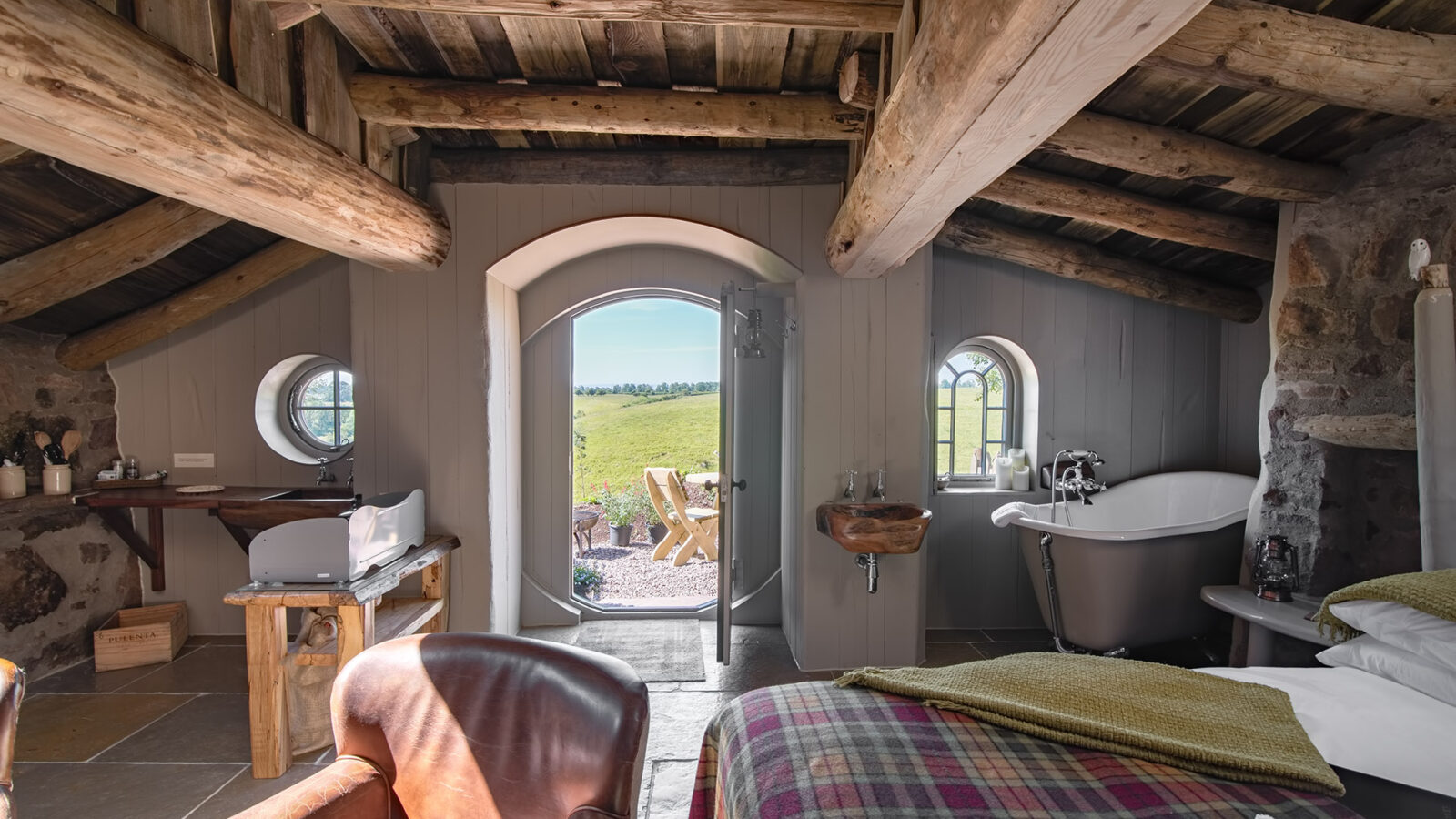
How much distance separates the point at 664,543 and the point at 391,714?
4.04m

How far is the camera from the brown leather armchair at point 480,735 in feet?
4.17

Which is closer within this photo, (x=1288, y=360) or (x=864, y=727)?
(x=864, y=727)

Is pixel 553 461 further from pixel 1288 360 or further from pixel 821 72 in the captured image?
pixel 1288 360

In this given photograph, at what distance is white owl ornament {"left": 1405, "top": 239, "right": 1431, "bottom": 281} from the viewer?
1975 mm

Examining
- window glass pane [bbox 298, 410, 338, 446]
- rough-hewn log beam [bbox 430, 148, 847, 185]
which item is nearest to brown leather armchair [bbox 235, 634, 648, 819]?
rough-hewn log beam [bbox 430, 148, 847, 185]

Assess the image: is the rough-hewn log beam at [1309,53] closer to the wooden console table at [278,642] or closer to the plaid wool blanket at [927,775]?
the plaid wool blanket at [927,775]

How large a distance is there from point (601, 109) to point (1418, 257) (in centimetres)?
271

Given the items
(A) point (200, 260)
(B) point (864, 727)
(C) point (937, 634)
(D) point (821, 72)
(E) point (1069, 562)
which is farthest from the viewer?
(C) point (937, 634)

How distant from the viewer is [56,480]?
323 centimetres

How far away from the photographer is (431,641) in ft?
4.92

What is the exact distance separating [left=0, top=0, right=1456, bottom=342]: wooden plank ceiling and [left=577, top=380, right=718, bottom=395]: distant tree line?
376 centimetres

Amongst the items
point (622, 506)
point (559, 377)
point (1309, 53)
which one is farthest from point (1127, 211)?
point (622, 506)

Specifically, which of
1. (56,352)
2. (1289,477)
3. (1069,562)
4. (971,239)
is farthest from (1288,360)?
(56,352)

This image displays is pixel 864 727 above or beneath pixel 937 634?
above
